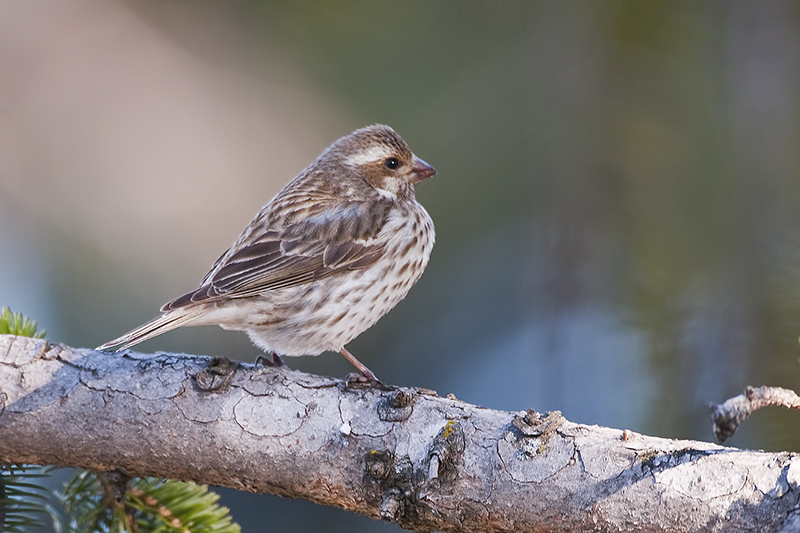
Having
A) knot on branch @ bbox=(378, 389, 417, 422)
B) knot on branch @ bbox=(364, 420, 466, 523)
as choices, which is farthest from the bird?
knot on branch @ bbox=(364, 420, 466, 523)

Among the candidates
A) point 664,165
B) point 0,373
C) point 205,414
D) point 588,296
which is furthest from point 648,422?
point 0,373

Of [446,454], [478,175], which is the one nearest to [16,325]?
[446,454]

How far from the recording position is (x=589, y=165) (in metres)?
4.23

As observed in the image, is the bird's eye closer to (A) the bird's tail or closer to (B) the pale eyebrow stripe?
(B) the pale eyebrow stripe

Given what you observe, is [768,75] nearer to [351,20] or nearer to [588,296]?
[588,296]

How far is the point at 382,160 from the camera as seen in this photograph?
16.6 ft

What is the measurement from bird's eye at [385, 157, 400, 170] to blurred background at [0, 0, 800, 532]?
1.90ft

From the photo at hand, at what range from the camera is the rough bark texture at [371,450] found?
8.39ft

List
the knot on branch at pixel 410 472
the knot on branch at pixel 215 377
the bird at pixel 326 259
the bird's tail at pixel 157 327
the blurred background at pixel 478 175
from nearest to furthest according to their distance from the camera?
the knot on branch at pixel 410 472, the knot on branch at pixel 215 377, the bird's tail at pixel 157 327, the blurred background at pixel 478 175, the bird at pixel 326 259

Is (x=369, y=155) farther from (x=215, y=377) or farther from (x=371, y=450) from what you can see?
(x=371, y=450)

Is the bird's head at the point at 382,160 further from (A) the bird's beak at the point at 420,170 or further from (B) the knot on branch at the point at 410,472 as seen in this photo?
(B) the knot on branch at the point at 410,472

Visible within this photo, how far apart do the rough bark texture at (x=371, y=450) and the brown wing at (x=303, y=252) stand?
3.44 ft

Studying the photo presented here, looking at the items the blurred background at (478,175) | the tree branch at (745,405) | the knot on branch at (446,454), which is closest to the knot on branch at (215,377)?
the knot on branch at (446,454)

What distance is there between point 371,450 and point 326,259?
178cm
